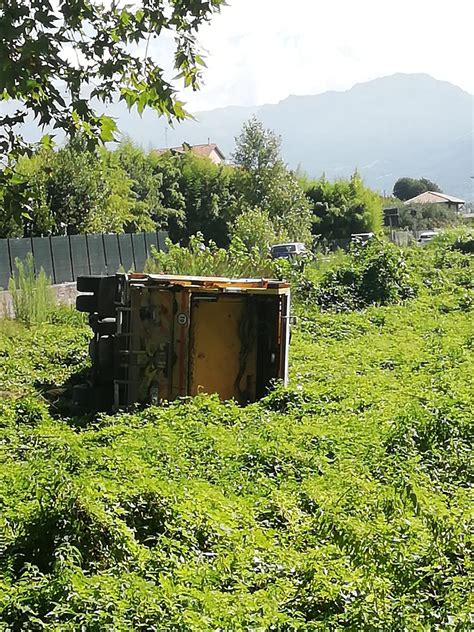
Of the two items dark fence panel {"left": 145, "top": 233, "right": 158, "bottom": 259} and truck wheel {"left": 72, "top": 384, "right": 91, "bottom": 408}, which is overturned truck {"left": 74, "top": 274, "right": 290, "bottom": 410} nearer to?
truck wheel {"left": 72, "top": 384, "right": 91, "bottom": 408}

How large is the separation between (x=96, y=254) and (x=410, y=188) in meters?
106

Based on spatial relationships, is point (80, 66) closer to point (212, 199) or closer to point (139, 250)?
point (139, 250)

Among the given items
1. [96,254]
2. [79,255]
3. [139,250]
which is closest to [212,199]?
[139,250]

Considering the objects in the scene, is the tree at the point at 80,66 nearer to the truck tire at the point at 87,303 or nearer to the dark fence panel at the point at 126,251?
the truck tire at the point at 87,303

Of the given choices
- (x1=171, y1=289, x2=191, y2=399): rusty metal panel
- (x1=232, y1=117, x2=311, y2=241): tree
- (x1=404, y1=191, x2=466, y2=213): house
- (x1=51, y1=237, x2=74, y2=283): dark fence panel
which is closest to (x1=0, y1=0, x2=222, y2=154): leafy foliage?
(x1=171, y1=289, x2=191, y2=399): rusty metal panel

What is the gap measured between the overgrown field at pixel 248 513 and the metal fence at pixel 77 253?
41.8 ft

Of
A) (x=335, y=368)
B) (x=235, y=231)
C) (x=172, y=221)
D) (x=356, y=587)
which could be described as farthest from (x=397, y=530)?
(x=172, y=221)

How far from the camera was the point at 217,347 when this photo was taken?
1002 centimetres

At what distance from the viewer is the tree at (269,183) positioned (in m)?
42.2

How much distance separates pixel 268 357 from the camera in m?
10.3

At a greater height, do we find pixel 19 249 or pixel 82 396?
pixel 19 249

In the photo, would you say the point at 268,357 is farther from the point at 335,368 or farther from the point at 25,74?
the point at 25,74

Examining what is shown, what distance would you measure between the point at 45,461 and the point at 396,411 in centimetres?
370

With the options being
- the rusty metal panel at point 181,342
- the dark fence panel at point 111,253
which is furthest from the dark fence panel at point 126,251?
the rusty metal panel at point 181,342
